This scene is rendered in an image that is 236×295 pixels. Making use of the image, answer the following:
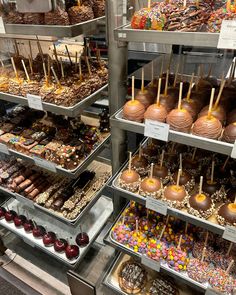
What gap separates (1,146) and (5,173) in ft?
1.04

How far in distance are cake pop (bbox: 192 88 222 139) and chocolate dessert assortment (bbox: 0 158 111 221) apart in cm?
99

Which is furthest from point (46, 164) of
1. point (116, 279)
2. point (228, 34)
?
point (228, 34)

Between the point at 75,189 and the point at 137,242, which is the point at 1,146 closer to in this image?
the point at 75,189

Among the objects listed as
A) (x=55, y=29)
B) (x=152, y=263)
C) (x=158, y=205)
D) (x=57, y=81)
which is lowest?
(x=152, y=263)

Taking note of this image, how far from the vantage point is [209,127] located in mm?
1028

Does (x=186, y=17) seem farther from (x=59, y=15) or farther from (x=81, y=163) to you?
(x=81, y=163)

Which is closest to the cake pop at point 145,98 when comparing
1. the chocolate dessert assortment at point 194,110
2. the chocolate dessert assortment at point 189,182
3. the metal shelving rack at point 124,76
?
the chocolate dessert assortment at point 194,110

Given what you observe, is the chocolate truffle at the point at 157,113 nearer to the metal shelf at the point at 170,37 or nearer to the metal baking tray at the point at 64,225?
the metal shelf at the point at 170,37

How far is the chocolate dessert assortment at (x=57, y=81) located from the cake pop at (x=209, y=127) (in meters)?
0.65

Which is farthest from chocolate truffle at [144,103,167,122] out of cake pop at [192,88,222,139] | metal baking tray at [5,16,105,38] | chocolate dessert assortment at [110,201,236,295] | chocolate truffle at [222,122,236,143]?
chocolate dessert assortment at [110,201,236,295]

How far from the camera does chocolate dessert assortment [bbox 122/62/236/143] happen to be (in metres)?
1.04

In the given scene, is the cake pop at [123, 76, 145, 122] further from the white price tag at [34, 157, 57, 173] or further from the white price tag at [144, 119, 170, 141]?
the white price tag at [34, 157, 57, 173]

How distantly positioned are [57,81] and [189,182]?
86 centimetres

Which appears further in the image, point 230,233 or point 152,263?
point 152,263
